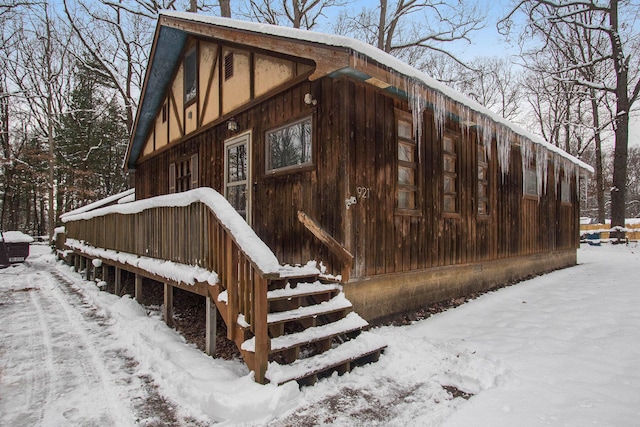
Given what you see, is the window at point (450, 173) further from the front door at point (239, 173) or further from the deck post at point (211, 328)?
the deck post at point (211, 328)

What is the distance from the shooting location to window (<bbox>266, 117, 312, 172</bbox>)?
4633mm

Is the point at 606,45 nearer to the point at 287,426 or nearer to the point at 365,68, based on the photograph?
the point at 365,68

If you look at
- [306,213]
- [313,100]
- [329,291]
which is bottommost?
[329,291]

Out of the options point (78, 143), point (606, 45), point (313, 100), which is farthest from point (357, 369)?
point (78, 143)

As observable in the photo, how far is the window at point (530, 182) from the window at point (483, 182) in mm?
1855

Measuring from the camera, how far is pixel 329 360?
3076 millimetres

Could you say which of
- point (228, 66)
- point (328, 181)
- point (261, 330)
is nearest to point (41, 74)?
point (228, 66)

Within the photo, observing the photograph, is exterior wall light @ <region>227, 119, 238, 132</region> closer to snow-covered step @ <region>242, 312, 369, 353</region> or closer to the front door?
the front door

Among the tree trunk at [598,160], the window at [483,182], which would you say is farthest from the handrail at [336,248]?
the tree trunk at [598,160]

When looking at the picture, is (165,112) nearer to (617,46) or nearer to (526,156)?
(526,156)

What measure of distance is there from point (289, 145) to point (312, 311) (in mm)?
2464

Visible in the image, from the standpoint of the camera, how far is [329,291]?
386cm

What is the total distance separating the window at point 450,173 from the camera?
5.84 m

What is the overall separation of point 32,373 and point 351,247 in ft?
11.0
